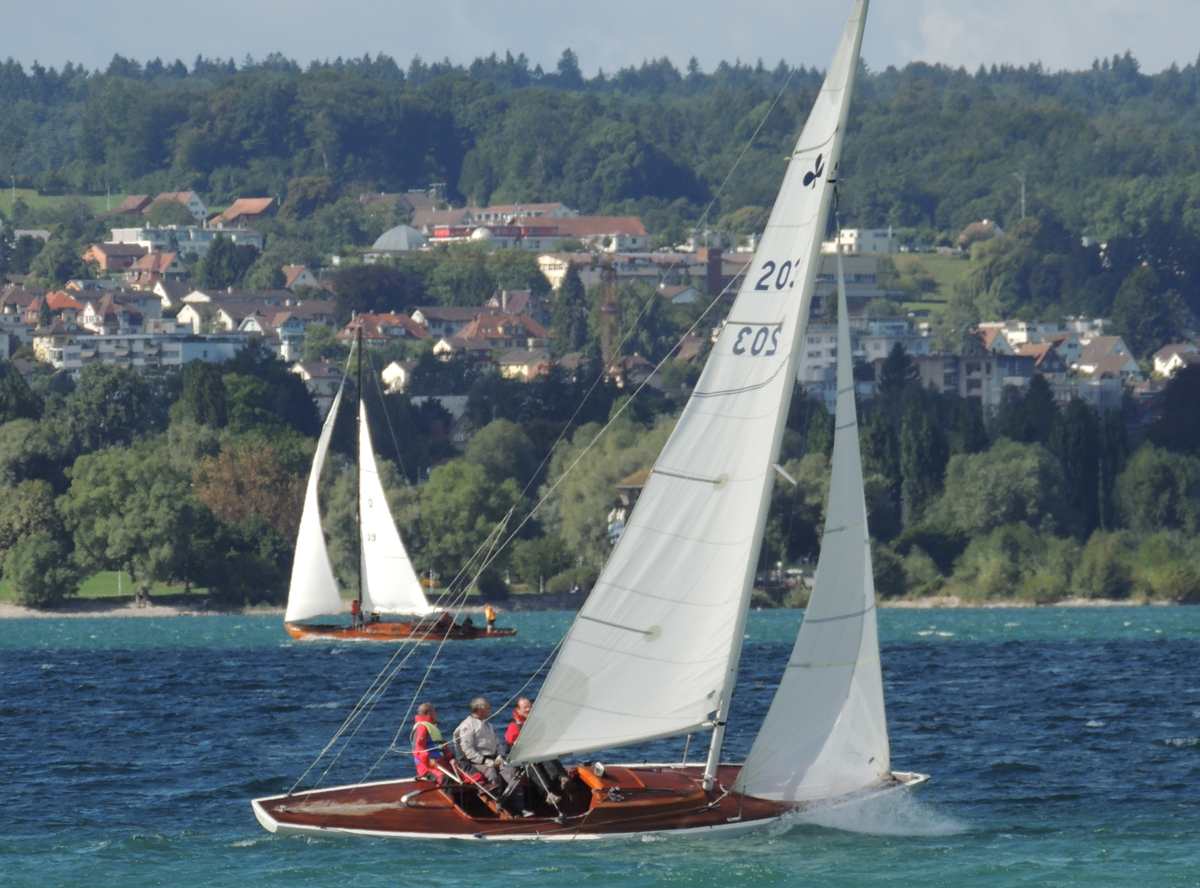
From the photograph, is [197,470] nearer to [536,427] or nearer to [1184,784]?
[536,427]

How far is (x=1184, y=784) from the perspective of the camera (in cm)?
2928

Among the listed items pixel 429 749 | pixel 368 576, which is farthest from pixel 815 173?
pixel 368 576

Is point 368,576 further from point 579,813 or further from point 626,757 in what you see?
point 579,813

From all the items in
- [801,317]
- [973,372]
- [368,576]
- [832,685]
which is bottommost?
[368,576]

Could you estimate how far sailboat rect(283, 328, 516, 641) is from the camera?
58.8 m

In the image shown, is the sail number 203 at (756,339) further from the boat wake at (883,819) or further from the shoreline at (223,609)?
the shoreline at (223,609)

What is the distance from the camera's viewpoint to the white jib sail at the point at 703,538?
21016 millimetres

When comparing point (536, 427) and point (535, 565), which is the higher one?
point (536, 427)

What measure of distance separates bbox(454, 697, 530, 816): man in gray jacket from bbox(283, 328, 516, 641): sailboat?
35.8 m

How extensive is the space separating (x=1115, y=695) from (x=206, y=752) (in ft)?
65.5

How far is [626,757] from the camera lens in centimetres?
3127

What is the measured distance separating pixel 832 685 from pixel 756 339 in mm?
3837

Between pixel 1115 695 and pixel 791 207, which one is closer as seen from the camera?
pixel 791 207

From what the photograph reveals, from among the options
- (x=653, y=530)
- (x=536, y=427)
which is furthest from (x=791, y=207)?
(x=536, y=427)
